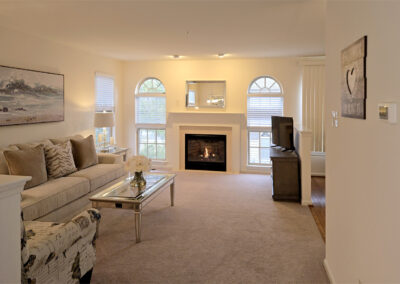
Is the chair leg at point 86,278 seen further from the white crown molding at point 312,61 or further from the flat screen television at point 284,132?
the white crown molding at point 312,61

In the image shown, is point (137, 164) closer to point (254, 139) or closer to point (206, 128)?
point (206, 128)

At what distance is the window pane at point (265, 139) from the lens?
275 inches

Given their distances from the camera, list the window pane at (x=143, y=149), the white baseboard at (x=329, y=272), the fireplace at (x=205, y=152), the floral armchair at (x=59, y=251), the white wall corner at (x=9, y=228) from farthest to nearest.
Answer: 1. the window pane at (x=143, y=149)
2. the fireplace at (x=205, y=152)
3. the white baseboard at (x=329, y=272)
4. the floral armchair at (x=59, y=251)
5. the white wall corner at (x=9, y=228)

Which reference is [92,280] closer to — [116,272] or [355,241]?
[116,272]

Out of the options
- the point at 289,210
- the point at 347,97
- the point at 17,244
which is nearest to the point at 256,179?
the point at 289,210

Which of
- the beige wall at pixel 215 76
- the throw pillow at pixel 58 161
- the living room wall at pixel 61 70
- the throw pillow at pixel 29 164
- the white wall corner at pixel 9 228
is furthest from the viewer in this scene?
the beige wall at pixel 215 76

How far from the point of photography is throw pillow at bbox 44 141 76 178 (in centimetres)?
419

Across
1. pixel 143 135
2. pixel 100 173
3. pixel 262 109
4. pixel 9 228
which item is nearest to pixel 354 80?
pixel 9 228

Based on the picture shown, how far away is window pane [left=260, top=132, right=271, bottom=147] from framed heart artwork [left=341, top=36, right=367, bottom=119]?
479 centimetres

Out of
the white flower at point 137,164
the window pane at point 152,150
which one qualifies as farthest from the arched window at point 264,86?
the white flower at point 137,164

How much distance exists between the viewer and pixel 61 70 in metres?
5.32

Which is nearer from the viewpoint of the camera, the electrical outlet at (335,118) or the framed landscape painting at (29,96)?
the electrical outlet at (335,118)

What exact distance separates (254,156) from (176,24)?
12.7ft

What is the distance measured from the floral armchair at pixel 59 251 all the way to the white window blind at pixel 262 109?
16.3 feet
